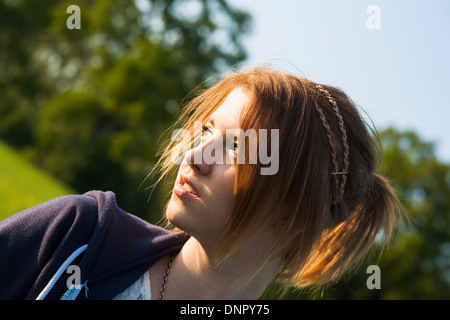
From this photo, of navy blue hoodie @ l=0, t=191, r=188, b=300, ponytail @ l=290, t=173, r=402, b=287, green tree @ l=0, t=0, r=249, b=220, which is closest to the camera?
navy blue hoodie @ l=0, t=191, r=188, b=300

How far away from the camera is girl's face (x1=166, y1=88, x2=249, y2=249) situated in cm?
213

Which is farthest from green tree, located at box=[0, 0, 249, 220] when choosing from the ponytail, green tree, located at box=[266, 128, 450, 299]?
the ponytail

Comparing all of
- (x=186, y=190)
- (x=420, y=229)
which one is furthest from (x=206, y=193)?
(x=420, y=229)

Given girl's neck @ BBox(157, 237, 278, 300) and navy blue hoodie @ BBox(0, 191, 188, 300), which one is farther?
girl's neck @ BBox(157, 237, 278, 300)

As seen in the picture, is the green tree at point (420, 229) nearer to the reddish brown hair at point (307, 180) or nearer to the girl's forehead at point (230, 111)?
the reddish brown hair at point (307, 180)

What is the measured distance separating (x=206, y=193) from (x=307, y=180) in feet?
1.52

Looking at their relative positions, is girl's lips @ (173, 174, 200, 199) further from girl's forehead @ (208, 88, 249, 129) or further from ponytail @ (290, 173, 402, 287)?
ponytail @ (290, 173, 402, 287)

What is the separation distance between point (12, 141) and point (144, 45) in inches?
380

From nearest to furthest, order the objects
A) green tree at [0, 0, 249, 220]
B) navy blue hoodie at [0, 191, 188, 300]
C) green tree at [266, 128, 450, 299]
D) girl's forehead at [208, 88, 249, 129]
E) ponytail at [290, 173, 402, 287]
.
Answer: navy blue hoodie at [0, 191, 188, 300] → girl's forehead at [208, 88, 249, 129] → ponytail at [290, 173, 402, 287] → green tree at [0, 0, 249, 220] → green tree at [266, 128, 450, 299]

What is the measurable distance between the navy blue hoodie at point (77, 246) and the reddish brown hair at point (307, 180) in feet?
1.38

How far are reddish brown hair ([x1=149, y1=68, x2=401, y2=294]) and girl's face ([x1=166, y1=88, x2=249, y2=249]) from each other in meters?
0.05

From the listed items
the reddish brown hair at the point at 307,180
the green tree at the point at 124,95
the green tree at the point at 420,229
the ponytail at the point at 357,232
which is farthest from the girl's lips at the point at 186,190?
the green tree at the point at 420,229

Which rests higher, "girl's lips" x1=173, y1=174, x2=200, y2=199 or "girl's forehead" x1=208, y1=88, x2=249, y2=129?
"girl's forehead" x1=208, y1=88, x2=249, y2=129
